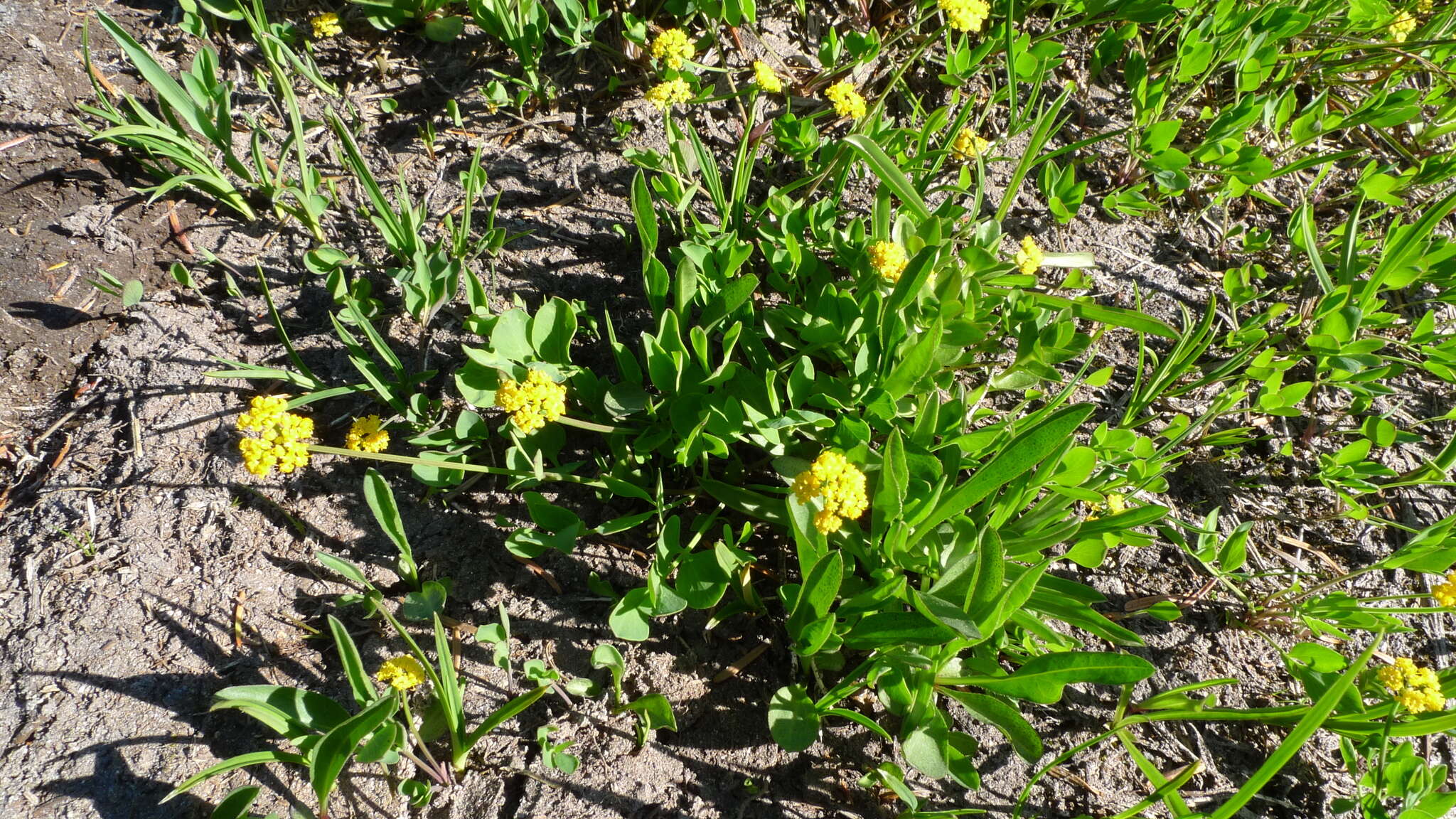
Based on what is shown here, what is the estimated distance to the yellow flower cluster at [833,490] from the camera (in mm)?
1762

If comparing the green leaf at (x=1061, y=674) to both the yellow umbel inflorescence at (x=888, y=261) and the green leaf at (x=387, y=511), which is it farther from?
the green leaf at (x=387, y=511)

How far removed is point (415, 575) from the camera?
205 cm

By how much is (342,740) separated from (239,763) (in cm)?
24

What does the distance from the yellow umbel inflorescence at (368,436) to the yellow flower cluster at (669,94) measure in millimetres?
1299

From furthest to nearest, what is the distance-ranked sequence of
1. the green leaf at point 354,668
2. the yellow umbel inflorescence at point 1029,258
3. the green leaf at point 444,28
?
1. the green leaf at point 444,28
2. the yellow umbel inflorescence at point 1029,258
3. the green leaf at point 354,668

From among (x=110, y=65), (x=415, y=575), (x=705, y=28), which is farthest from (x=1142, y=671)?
(x=110, y=65)

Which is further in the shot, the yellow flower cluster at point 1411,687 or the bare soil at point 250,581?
the yellow flower cluster at point 1411,687

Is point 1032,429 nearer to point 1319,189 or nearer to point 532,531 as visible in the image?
point 532,531

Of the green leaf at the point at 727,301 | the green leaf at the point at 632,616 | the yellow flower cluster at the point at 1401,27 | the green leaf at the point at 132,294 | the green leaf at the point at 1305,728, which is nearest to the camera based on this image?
the green leaf at the point at 1305,728

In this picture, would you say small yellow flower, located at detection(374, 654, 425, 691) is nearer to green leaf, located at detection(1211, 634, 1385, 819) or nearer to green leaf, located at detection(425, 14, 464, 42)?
green leaf, located at detection(1211, 634, 1385, 819)

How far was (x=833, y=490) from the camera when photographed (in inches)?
69.4

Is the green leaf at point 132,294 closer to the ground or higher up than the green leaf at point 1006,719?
higher up

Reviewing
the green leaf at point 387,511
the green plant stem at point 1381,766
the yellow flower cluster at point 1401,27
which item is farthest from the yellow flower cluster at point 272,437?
the yellow flower cluster at point 1401,27

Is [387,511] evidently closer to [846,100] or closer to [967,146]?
[846,100]
